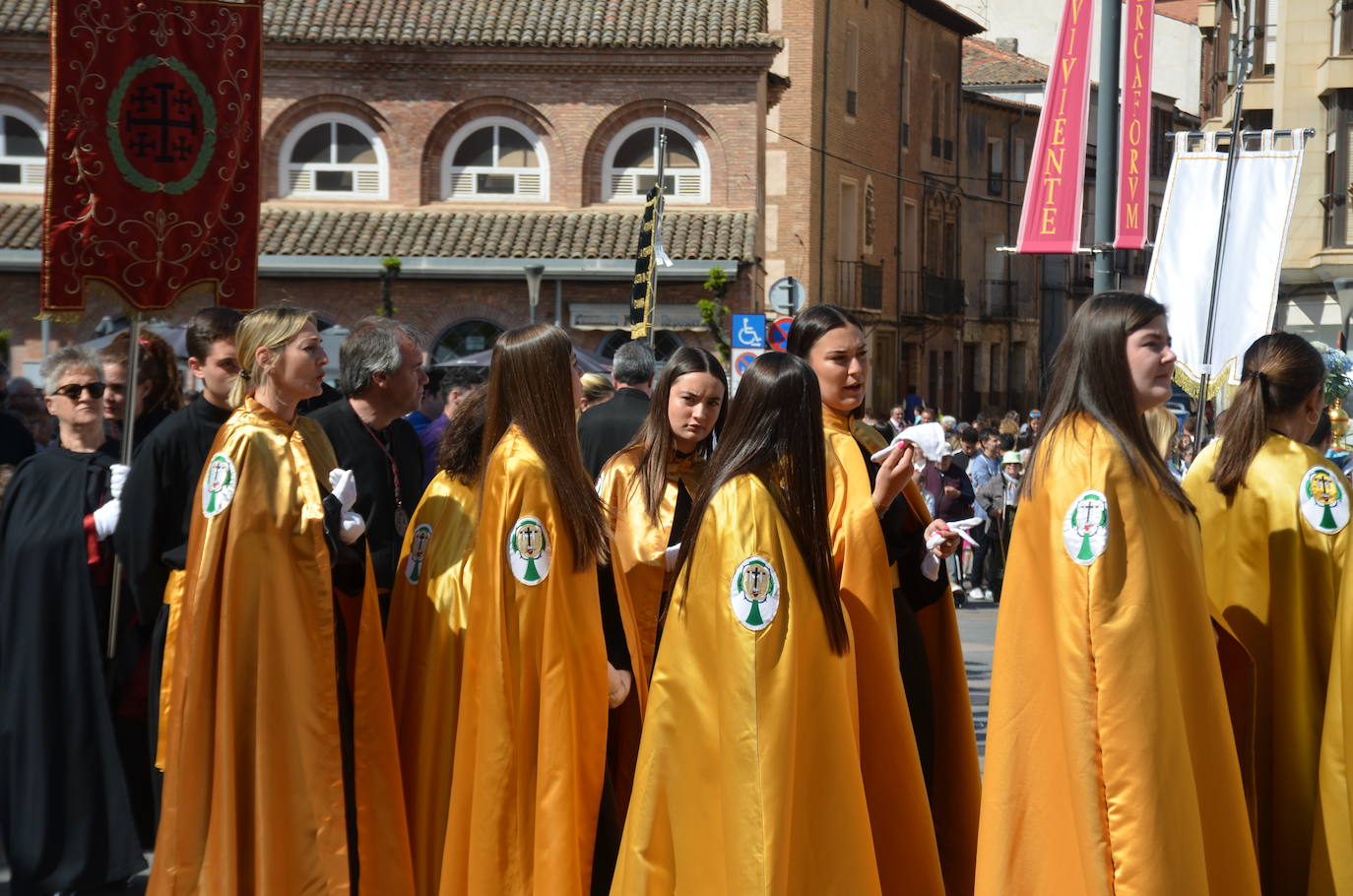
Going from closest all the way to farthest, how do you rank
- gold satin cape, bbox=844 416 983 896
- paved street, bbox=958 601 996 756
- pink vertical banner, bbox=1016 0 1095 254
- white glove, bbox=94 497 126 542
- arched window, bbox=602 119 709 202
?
gold satin cape, bbox=844 416 983 896 → white glove, bbox=94 497 126 542 → paved street, bbox=958 601 996 756 → pink vertical banner, bbox=1016 0 1095 254 → arched window, bbox=602 119 709 202

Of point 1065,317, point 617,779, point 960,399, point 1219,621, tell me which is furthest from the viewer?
point 1065,317

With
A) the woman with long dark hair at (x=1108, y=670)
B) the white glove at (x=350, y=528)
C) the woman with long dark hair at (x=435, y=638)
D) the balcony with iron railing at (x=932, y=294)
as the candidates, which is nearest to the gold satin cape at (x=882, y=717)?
the woman with long dark hair at (x=1108, y=670)

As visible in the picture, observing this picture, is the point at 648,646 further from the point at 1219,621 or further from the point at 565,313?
the point at 565,313

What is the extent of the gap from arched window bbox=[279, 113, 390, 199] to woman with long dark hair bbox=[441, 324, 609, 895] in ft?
87.8

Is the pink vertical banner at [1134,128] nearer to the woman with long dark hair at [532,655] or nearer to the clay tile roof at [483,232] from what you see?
the woman with long dark hair at [532,655]

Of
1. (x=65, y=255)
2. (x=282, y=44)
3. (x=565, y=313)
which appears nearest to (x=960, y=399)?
(x=565, y=313)

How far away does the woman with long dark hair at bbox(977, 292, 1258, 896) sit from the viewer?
14.9ft

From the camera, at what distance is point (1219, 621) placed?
17.8ft

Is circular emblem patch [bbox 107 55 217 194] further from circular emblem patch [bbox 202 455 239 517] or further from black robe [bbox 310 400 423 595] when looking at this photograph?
circular emblem patch [bbox 202 455 239 517]

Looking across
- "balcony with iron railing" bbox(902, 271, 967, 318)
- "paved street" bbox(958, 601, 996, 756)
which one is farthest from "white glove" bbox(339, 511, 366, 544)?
"balcony with iron railing" bbox(902, 271, 967, 318)

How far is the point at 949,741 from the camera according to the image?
6172mm

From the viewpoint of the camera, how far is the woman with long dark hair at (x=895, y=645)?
17.9 ft

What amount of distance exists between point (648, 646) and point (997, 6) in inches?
2087

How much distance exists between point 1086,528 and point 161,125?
3.99m
